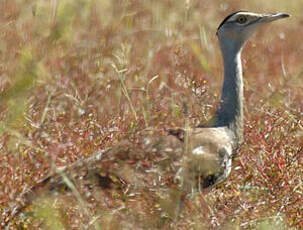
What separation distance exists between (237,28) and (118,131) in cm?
131

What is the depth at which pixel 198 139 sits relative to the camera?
3805 mm

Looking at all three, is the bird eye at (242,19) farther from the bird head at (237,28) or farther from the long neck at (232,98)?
the long neck at (232,98)

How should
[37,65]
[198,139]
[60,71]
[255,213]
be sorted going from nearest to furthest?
[37,65] < [255,213] < [198,139] < [60,71]

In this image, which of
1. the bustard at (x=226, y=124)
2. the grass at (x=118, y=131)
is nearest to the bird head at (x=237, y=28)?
the bustard at (x=226, y=124)

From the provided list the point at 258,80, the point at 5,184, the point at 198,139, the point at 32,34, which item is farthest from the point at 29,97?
the point at 258,80

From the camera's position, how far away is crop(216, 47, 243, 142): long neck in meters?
4.15

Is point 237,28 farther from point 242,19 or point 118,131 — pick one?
point 118,131

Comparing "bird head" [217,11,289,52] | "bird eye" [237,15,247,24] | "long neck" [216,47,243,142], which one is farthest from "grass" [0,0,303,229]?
"bird eye" [237,15,247,24]

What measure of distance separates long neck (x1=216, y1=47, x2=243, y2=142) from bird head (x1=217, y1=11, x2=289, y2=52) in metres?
0.05

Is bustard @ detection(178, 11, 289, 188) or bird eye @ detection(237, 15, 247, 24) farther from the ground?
bird eye @ detection(237, 15, 247, 24)

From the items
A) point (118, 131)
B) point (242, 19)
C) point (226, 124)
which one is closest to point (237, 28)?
point (242, 19)

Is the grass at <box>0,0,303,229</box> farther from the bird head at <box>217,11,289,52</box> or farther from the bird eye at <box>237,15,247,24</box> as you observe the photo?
the bird eye at <box>237,15,247,24</box>

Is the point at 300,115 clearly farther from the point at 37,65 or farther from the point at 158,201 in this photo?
the point at 37,65

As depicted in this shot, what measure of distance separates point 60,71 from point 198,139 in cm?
133
